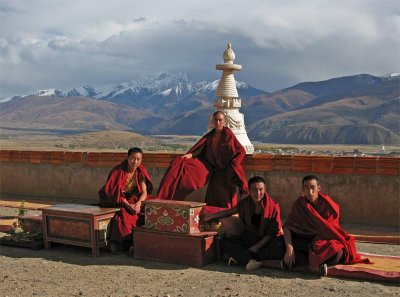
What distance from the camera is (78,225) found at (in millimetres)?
7125

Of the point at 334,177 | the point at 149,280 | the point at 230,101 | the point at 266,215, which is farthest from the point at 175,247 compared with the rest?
the point at 230,101

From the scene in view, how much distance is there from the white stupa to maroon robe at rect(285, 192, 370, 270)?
4398 millimetres

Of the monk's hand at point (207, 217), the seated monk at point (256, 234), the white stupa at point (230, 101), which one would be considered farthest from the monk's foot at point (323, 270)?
the white stupa at point (230, 101)

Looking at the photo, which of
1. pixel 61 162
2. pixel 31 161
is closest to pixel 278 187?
pixel 61 162

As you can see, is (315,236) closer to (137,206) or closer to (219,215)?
(219,215)

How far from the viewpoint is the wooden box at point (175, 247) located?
6418mm

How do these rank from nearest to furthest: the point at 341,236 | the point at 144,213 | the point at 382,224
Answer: the point at 341,236, the point at 144,213, the point at 382,224

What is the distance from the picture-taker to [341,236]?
235 inches

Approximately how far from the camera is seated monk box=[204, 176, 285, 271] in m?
6.27

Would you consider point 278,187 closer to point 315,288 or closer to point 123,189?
point 123,189

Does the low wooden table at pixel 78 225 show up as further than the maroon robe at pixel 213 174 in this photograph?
No

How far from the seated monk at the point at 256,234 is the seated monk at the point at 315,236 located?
0.18 metres

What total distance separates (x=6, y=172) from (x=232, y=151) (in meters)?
6.75

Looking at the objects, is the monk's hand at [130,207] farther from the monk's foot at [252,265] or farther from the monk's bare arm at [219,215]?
the monk's foot at [252,265]
